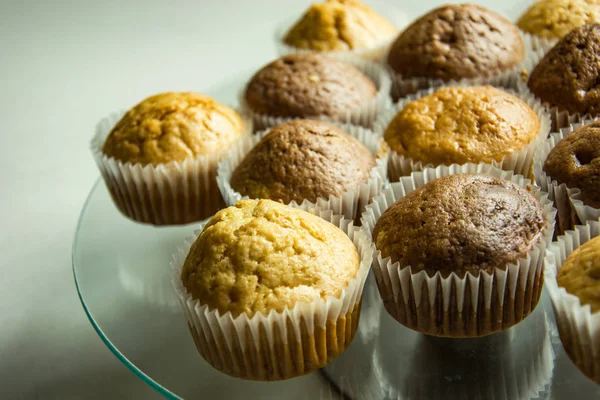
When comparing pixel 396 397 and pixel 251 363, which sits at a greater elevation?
pixel 251 363

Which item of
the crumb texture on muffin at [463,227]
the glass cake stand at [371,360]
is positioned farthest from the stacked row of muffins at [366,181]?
the glass cake stand at [371,360]

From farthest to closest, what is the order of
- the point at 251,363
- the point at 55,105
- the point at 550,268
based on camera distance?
the point at 55,105 → the point at 251,363 → the point at 550,268

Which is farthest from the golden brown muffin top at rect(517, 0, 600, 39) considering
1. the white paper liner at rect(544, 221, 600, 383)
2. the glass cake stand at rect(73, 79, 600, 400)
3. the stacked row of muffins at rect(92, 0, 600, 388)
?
the white paper liner at rect(544, 221, 600, 383)

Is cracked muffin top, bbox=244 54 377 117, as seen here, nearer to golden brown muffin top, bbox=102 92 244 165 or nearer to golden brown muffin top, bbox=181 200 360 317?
golden brown muffin top, bbox=102 92 244 165

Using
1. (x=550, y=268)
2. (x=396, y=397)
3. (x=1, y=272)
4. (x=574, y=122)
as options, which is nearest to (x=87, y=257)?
(x=1, y=272)

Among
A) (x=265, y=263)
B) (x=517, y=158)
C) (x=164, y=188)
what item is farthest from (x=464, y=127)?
(x=164, y=188)

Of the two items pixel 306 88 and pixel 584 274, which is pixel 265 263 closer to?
pixel 584 274

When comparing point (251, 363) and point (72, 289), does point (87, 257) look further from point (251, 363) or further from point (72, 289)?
point (251, 363)
